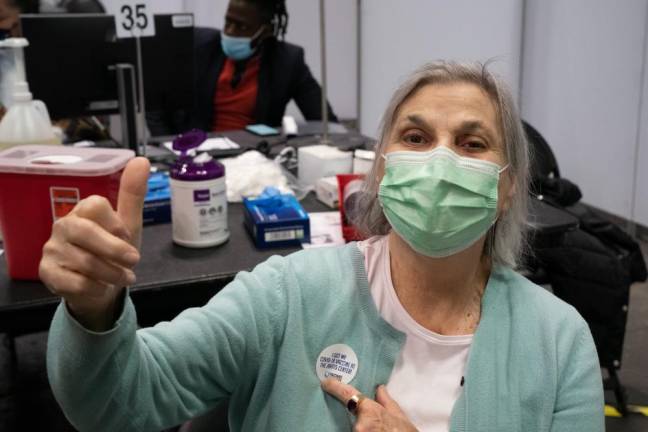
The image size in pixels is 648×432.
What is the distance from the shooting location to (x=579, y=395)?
1.06 m

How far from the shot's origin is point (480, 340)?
3.55ft

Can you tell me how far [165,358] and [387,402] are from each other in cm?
35

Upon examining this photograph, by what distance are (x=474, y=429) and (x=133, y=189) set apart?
633 mm

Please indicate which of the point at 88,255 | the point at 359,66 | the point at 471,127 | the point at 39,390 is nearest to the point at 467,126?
the point at 471,127

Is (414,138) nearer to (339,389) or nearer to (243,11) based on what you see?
(339,389)

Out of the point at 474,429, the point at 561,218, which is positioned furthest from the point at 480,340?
the point at 561,218

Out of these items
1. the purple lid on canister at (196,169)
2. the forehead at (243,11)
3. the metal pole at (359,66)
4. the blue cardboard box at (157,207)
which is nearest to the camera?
the purple lid on canister at (196,169)

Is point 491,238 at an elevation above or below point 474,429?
above

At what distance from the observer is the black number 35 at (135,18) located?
6.79ft

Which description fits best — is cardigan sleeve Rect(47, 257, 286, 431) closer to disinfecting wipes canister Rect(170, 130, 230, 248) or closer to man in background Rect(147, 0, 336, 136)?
disinfecting wipes canister Rect(170, 130, 230, 248)

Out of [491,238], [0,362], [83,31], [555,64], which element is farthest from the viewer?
[555,64]

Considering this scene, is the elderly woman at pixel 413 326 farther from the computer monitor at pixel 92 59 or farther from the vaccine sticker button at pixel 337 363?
the computer monitor at pixel 92 59

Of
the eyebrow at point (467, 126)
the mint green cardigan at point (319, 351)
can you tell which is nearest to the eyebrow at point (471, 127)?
the eyebrow at point (467, 126)

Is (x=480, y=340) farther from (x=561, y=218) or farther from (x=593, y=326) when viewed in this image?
(x=593, y=326)
